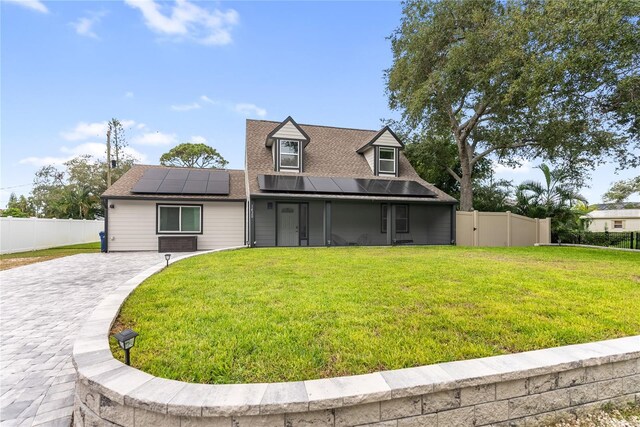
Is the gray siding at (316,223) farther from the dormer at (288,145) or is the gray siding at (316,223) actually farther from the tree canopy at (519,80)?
the tree canopy at (519,80)

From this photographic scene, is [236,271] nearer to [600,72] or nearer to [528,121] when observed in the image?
[600,72]

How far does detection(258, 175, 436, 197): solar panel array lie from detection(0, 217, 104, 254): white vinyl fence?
1060 centimetres

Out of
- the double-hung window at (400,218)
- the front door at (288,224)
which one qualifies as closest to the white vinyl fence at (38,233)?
the front door at (288,224)

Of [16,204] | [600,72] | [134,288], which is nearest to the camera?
[134,288]

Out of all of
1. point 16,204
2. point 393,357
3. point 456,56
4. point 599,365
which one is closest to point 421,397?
point 393,357

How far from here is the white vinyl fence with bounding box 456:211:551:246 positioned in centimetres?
1398

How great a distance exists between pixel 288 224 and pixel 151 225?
571 centimetres

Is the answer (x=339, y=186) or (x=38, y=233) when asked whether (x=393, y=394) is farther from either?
(x=38, y=233)

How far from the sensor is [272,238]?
13.0 m

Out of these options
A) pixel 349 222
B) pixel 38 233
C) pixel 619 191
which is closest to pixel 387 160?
pixel 349 222

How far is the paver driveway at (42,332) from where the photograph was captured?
248cm

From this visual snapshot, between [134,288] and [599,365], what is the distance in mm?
5771

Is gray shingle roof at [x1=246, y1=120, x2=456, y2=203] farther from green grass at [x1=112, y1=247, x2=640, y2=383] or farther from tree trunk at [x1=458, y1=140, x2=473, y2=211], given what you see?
green grass at [x1=112, y1=247, x2=640, y2=383]

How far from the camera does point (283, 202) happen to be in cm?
1309
